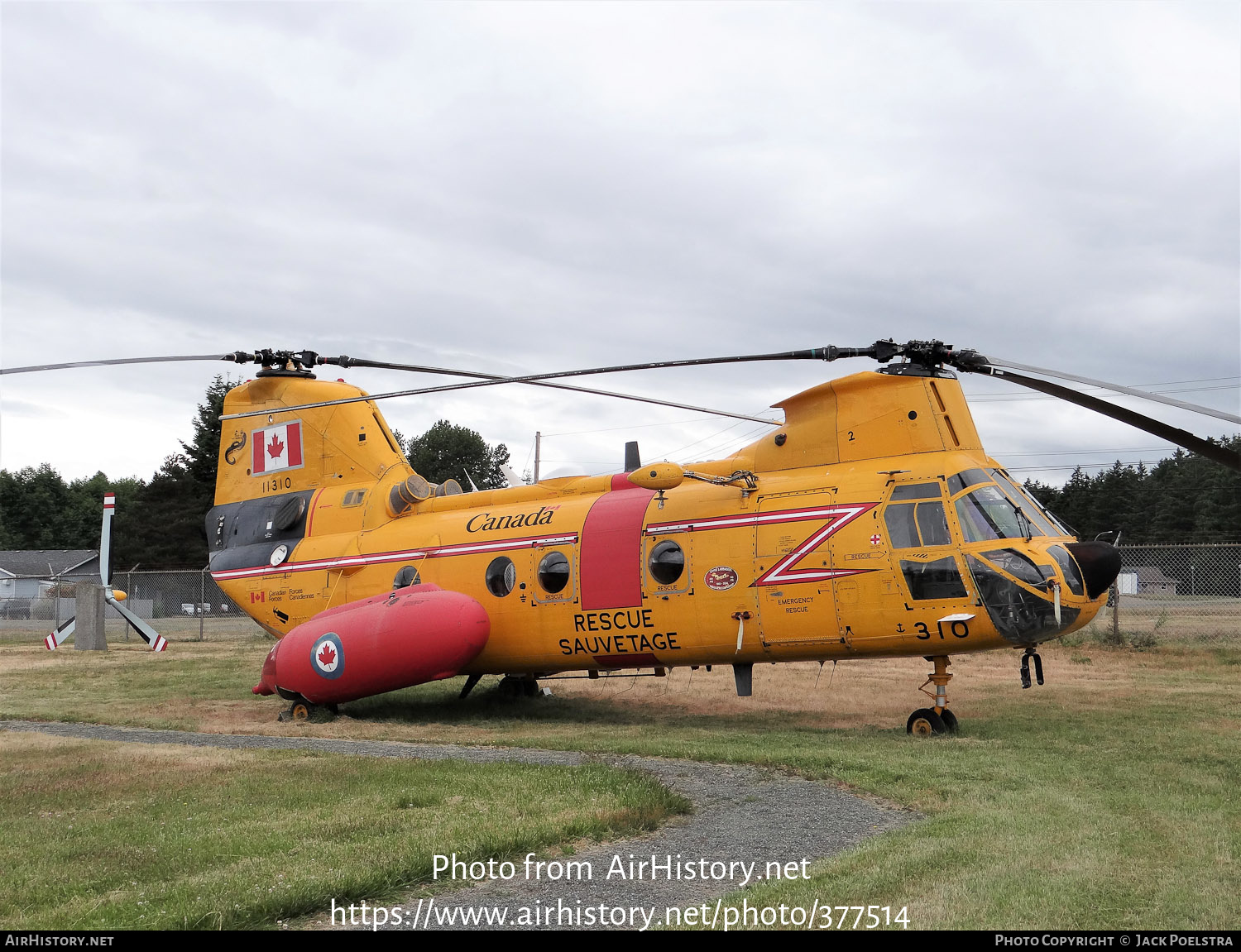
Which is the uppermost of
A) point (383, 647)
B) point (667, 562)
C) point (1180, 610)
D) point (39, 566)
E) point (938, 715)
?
point (39, 566)

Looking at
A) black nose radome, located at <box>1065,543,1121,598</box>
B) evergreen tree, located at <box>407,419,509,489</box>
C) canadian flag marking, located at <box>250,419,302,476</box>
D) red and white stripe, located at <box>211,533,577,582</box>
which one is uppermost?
evergreen tree, located at <box>407,419,509,489</box>

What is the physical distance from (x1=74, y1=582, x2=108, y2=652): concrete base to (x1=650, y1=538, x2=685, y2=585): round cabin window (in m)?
20.5

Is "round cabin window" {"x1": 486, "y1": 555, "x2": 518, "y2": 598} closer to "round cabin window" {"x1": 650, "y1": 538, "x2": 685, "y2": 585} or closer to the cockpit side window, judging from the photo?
"round cabin window" {"x1": 650, "y1": 538, "x2": 685, "y2": 585}

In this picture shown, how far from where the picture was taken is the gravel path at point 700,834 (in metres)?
6.16

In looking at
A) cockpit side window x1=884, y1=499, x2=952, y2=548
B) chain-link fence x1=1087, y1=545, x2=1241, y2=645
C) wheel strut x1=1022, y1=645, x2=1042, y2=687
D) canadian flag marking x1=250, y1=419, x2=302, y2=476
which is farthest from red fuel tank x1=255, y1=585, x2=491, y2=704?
chain-link fence x1=1087, y1=545, x2=1241, y2=645

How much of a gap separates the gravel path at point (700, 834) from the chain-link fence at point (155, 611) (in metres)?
21.4

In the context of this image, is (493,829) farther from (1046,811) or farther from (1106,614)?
(1106,614)

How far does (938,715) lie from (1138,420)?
451 centimetres

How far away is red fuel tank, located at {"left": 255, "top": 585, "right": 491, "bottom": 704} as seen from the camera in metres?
14.9

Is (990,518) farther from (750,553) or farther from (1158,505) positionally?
(1158,505)

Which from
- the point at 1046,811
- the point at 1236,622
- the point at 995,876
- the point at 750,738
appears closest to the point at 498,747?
the point at 750,738

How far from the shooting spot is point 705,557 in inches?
548

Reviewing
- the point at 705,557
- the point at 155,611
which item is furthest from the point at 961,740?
the point at 155,611

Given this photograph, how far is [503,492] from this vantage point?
56.2 ft
